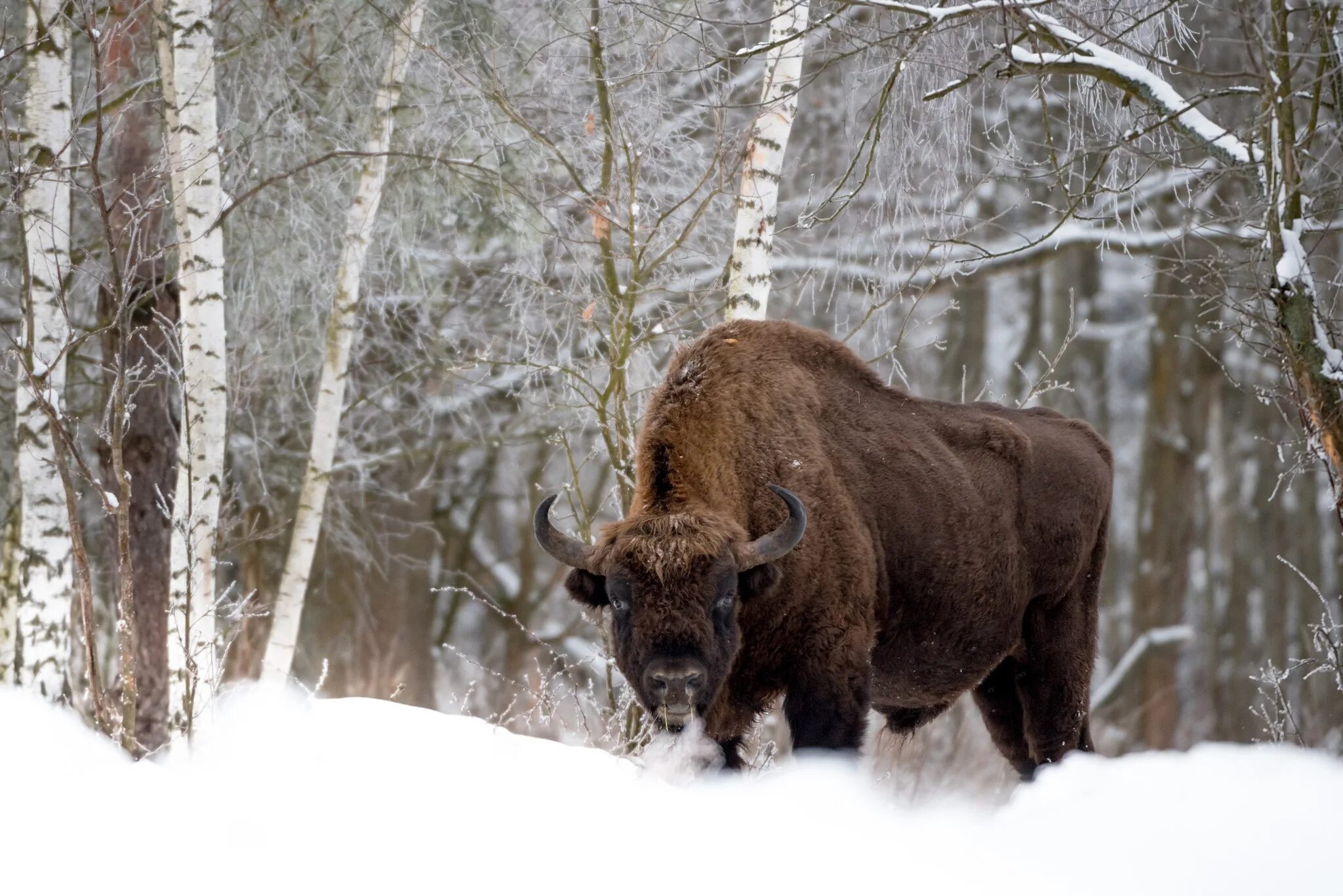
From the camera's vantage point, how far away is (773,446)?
6.26 metres

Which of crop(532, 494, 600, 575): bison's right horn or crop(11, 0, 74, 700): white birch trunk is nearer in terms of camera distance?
crop(532, 494, 600, 575): bison's right horn

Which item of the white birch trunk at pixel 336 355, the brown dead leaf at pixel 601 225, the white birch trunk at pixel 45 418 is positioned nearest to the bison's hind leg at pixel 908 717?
the brown dead leaf at pixel 601 225

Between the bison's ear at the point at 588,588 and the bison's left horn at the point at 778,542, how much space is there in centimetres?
64

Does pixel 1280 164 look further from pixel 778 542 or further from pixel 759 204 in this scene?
pixel 759 204

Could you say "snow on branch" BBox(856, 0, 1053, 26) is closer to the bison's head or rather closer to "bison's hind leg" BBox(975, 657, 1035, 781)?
the bison's head

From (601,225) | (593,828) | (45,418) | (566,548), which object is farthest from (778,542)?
(45,418)

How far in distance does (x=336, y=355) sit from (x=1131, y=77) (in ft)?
19.8

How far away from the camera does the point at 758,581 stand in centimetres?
576

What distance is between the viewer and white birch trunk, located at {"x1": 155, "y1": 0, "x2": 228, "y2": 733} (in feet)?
25.1

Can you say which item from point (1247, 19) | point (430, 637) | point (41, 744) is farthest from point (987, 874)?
point (430, 637)

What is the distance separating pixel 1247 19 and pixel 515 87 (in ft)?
20.2

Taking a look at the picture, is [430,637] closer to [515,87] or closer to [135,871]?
[515,87]

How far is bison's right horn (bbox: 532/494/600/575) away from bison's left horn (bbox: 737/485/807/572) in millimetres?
642

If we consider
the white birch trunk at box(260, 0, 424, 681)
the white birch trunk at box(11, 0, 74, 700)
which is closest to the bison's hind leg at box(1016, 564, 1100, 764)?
the white birch trunk at box(260, 0, 424, 681)
